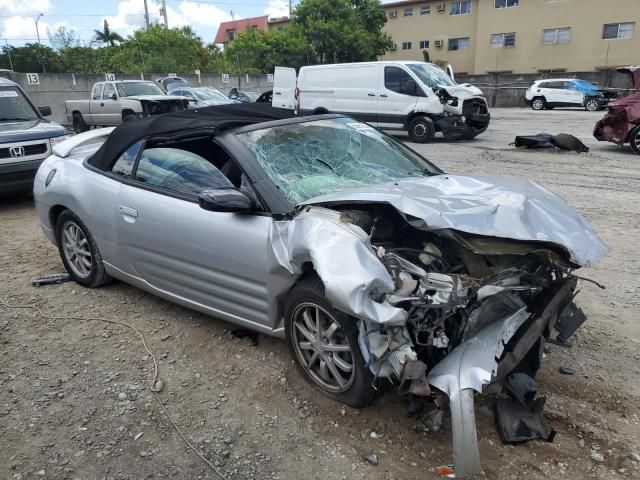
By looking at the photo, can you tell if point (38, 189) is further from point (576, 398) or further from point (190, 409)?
point (576, 398)

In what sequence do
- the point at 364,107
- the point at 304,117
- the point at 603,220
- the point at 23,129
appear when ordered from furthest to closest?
the point at 364,107 < the point at 23,129 < the point at 603,220 < the point at 304,117

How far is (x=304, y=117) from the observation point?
3.96 meters

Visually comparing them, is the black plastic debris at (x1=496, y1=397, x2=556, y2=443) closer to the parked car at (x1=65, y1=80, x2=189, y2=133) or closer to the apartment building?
the parked car at (x1=65, y1=80, x2=189, y2=133)

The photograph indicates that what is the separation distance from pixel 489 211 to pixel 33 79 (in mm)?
23171

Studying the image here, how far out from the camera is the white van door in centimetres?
1669

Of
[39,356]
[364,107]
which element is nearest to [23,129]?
[39,356]

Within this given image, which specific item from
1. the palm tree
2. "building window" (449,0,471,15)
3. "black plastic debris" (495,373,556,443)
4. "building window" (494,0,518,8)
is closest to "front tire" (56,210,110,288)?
"black plastic debris" (495,373,556,443)

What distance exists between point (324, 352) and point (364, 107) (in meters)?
12.6

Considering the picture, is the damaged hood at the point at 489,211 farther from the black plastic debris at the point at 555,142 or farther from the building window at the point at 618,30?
the building window at the point at 618,30

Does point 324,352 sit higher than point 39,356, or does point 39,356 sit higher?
point 324,352

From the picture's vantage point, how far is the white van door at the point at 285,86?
1669 cm

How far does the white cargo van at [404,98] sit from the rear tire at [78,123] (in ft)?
26.0

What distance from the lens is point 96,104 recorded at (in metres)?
16.8

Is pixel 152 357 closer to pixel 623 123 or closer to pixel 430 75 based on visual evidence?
pixel 623 123
